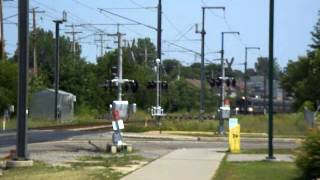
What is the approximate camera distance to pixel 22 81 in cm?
1877

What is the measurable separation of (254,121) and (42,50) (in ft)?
350

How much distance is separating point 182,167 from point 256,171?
7.45 ft

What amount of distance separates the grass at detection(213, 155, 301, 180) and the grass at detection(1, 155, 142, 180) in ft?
8.84

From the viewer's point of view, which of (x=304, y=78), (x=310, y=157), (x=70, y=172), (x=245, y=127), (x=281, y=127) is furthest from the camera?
(x=304, y=78)

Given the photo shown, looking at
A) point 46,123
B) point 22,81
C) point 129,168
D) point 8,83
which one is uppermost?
point 8,83

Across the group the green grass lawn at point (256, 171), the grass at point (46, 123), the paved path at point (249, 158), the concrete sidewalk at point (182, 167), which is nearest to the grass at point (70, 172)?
the concrete sidewalk at point (182, 167)

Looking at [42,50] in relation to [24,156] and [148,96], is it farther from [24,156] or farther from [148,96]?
[24,156]

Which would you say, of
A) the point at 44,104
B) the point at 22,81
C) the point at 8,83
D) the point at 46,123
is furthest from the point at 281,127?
the point at 22,81

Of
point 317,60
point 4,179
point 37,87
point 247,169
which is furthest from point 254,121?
point 4,179

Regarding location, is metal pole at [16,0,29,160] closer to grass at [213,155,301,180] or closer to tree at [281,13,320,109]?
grass at [213,155,301,180]

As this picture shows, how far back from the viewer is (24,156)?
1859cm

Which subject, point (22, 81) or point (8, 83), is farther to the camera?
point (8, 83)

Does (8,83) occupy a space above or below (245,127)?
above

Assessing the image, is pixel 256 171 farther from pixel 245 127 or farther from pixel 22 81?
pixel 245 127
